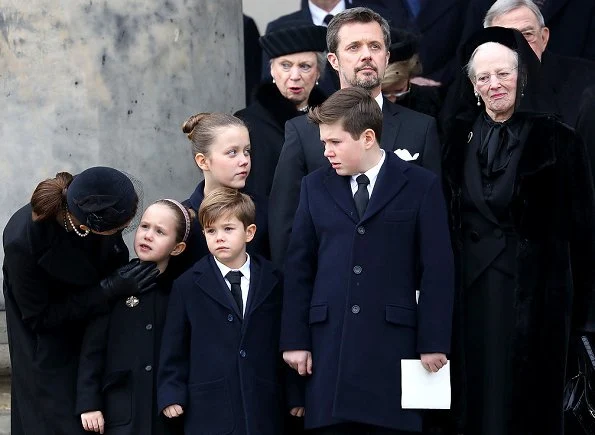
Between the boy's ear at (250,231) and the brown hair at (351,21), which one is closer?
the boy's ear at (250,231)

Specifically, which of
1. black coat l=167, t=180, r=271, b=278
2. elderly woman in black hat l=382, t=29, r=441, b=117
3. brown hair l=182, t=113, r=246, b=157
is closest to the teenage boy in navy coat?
black coat l=167, t=180, r=271, b=278

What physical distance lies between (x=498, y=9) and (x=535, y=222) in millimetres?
1325

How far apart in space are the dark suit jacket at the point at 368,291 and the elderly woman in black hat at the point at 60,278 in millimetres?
586

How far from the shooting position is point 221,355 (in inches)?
212

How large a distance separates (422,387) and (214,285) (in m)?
0.80

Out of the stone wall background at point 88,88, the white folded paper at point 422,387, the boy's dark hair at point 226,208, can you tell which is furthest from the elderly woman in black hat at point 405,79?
the white folded paper at point 422,387

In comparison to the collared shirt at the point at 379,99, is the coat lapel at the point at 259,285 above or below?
below

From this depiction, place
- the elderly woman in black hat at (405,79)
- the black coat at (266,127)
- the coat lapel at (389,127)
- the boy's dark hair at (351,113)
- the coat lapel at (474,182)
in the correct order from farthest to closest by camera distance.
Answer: the elderly woman in black hat at (405,79), the black coat at (266,127), the coat lapel at (389,127), the coat lapel at (474,182), the boy's dark hair at (351,113)

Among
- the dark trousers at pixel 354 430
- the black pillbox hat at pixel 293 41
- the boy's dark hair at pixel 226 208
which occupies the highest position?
the black pillbox hat at pixel 293 41

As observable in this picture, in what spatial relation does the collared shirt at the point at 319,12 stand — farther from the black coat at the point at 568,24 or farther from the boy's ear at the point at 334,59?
the boy's ear at the point at 334,59

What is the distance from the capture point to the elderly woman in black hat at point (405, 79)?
6391 mm

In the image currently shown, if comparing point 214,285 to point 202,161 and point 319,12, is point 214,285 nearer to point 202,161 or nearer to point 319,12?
point 202,161

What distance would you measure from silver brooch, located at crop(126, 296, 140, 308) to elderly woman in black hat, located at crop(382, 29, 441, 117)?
144 cm

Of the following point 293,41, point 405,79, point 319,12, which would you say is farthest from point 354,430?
point 319,12
